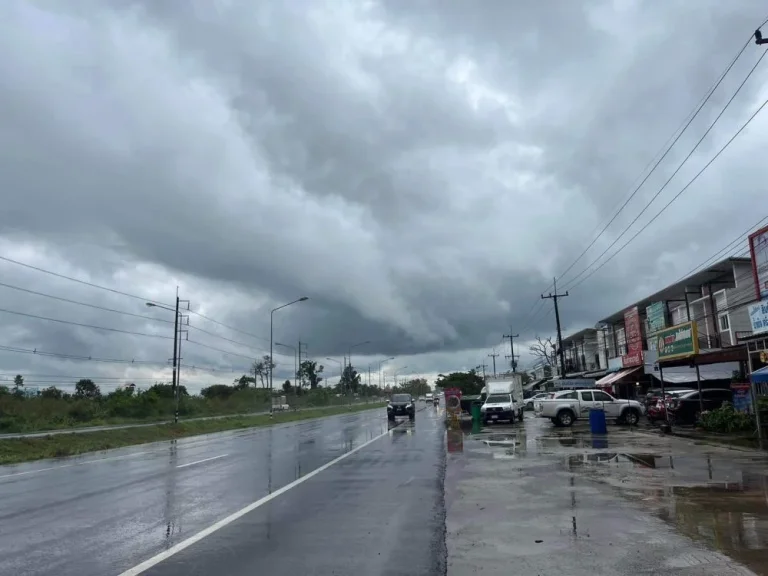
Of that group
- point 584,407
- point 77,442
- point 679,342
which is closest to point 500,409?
point 584,407

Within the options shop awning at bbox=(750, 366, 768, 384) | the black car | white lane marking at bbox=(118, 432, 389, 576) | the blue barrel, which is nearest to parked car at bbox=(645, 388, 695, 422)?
the blue barrel

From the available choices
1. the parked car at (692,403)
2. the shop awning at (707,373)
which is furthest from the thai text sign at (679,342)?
the shop awning at (707,373)

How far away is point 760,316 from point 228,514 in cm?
1815

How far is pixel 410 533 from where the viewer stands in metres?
8.56

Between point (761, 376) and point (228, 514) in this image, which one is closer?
point (228, 514)

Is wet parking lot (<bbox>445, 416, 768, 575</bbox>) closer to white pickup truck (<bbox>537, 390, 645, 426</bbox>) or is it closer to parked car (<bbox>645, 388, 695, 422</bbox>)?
parked car (<bbox>645, 388, 695, 422</bbox>)

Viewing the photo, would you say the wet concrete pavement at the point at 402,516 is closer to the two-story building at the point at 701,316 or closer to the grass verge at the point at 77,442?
the grass verge at the point at 77,442

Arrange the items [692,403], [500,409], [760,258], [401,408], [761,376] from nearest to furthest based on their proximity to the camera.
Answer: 1. [761,376]
2. [760,258]
3. [692,403]
4. [500,409]
5. [401,408]

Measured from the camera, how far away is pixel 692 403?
95.9 feet

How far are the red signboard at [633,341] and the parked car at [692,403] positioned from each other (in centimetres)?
816

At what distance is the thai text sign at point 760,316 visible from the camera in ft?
65.8

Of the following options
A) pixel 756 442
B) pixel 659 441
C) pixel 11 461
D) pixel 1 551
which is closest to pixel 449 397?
pixel 659 441

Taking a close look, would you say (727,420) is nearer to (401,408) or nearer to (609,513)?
(609,513)

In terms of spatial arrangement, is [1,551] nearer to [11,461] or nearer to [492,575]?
[492,575]
